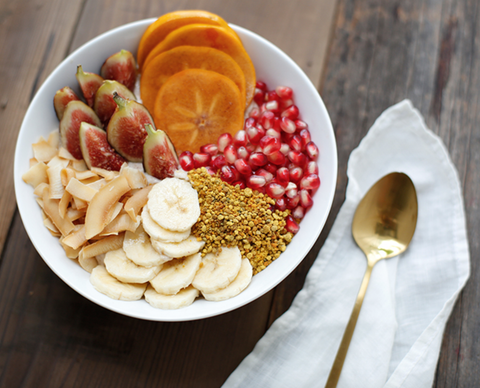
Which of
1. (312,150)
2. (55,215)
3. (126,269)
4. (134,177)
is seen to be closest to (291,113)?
(312,150)

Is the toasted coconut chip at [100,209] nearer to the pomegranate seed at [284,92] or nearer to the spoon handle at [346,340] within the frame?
the pomegranate seed at [284,92]

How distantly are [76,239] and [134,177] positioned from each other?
1.07 ft

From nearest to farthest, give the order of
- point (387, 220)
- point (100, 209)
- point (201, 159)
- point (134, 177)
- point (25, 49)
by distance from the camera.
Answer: point (100, 209)
point (134, 177)
point (201, 159)
point (387, 220)
point (25, 49)

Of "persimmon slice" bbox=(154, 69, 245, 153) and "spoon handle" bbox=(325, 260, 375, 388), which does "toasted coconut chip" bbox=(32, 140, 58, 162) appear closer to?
"persimmon slice" bbox=(154, 69, 245, 153)

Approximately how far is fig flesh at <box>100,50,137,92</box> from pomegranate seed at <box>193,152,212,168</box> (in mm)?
467

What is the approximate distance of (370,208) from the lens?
1.74m

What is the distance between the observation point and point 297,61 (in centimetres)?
192

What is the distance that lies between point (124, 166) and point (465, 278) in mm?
1654

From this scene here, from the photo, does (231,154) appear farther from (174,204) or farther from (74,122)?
(74,122)

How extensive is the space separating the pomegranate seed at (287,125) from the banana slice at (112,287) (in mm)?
894

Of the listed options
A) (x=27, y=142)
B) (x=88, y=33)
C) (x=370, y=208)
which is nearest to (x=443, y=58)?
(x=370, y=208)

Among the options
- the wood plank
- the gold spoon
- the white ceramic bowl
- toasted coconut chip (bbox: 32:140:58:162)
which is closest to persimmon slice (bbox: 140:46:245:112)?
the white ceramic bowl

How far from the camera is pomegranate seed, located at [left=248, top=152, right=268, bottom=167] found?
1.53 meters

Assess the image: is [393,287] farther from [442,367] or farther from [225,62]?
[225,62]
